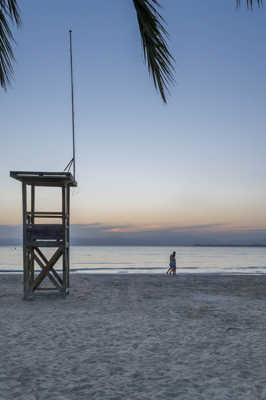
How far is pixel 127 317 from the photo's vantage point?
8672 mm

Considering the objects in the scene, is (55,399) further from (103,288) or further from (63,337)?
(103,288)

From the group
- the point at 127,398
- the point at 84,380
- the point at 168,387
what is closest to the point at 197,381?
the point at 168,387

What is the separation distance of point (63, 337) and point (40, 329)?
92cm

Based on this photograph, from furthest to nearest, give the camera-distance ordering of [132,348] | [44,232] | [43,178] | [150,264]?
[150,264]
[44,232]
[43,178]
[132,348]

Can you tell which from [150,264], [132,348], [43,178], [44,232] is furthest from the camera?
[150,264]

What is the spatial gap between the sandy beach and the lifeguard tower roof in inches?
156

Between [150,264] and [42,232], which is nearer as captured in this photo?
[42,232]

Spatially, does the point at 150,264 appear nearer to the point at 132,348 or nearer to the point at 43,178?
the point at 43,178

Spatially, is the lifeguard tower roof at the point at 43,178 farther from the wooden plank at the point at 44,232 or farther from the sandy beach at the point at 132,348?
the sandy beach at the point at 132,348

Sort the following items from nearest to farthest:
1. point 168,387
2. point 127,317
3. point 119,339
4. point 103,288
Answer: point 168,387, point 119,339, point 127,317, point 103,288

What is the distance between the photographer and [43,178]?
10.9 metres

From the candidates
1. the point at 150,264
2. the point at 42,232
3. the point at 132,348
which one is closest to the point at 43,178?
the point at 42,232

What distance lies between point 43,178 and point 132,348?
6.61 metres

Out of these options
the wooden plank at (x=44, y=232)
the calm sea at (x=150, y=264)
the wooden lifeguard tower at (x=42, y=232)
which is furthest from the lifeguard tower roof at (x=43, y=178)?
the calm sea at (x=150, y=264)
